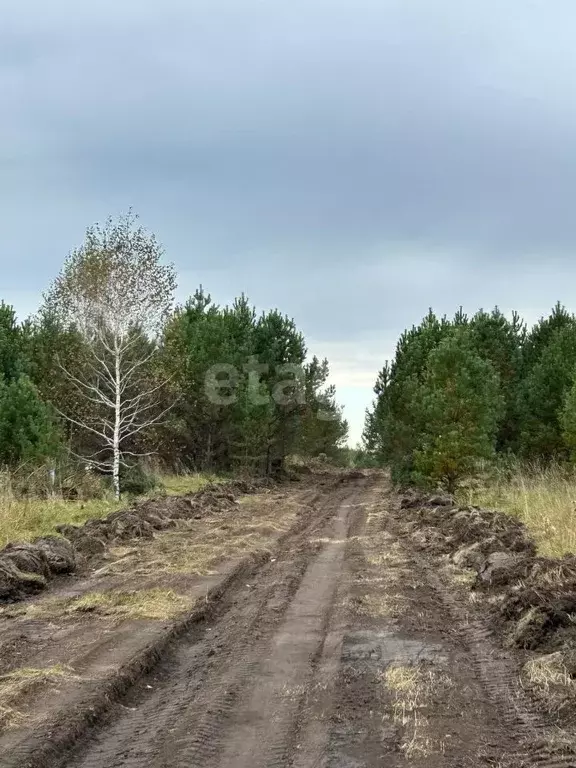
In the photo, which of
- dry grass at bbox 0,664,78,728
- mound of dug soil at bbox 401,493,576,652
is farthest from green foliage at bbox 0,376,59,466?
dry grass at bbox 0,664,78,728

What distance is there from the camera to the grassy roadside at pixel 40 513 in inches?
553

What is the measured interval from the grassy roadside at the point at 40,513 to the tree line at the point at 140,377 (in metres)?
3.15

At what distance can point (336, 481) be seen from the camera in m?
45.3

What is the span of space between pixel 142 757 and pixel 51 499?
15.5 m

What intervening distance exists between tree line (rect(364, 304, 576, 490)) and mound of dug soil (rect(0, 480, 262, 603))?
25.4ft

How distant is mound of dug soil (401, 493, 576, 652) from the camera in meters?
7.32

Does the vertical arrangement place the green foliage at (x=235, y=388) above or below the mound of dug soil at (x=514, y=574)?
above

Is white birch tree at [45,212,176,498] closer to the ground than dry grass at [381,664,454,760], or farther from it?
farther from it

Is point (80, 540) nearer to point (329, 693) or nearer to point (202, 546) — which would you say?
point (202, 546)

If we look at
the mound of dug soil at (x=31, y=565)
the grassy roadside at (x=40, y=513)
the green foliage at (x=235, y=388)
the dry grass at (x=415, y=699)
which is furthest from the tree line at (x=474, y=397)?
the dry grass at (x=415, y=699)

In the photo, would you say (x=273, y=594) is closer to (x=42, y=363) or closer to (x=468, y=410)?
(x=468, y=410)

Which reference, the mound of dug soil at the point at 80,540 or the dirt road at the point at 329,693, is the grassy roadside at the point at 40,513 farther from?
the dirt road at the point at 329,693

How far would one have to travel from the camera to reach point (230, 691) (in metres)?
5.86

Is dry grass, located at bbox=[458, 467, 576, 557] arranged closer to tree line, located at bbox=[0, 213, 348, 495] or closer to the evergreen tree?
the evergreen tree
